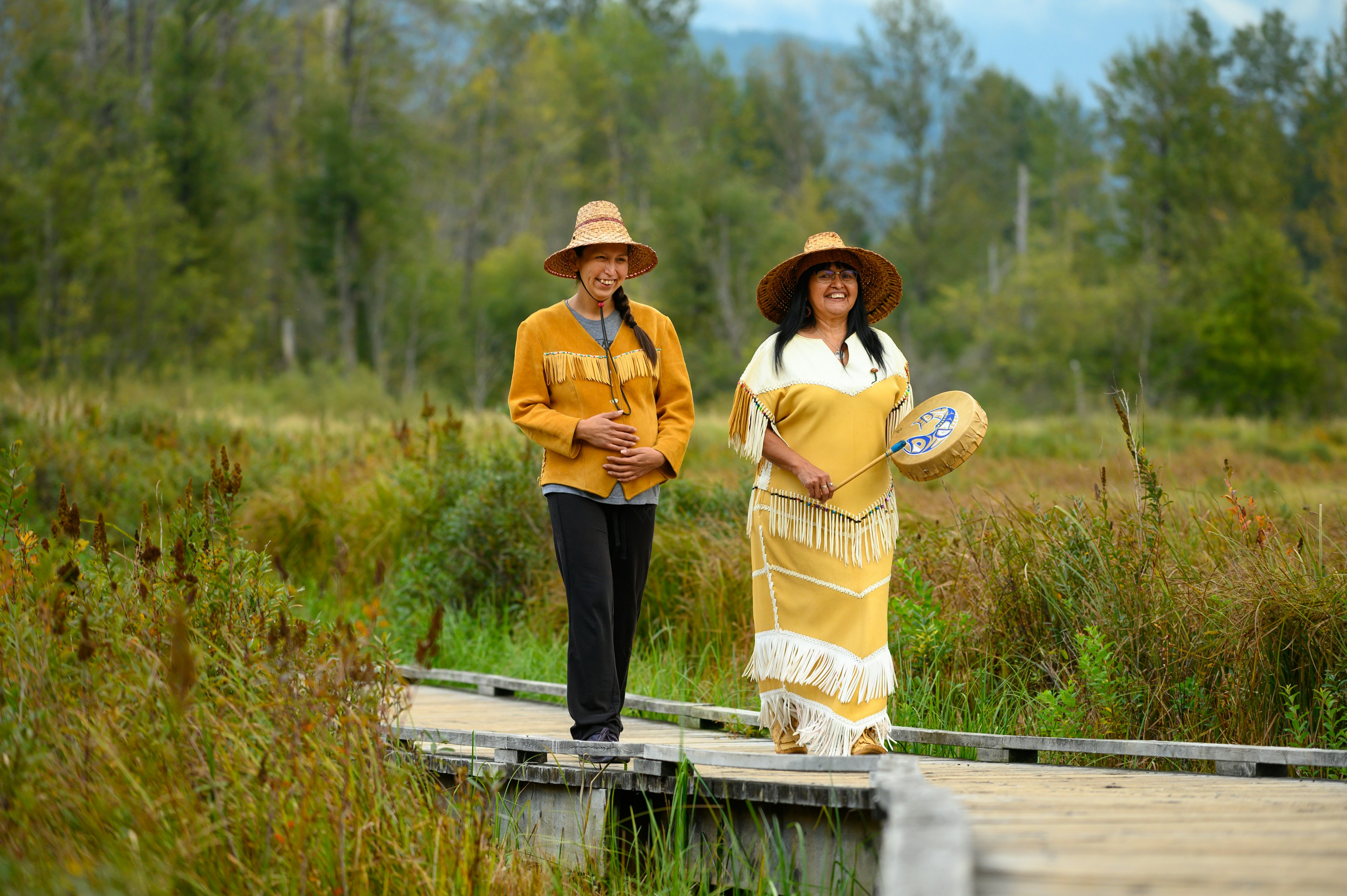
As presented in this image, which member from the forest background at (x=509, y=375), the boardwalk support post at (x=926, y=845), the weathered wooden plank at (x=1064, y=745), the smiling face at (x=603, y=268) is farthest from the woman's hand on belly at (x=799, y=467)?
the boardwalk support post at (x=926, y=845)

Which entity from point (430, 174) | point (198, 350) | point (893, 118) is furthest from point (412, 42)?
point (893, 118)

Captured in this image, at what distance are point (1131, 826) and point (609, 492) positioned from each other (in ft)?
7.82

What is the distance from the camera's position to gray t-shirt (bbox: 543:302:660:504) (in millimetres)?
4945

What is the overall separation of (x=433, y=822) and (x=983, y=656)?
9.55 feet

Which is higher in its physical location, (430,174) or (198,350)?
(430,174)

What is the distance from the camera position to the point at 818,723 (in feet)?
15.4

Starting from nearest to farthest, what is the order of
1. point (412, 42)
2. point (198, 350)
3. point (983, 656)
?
point (983, 656) → point (198, 350) → point (412, 42)

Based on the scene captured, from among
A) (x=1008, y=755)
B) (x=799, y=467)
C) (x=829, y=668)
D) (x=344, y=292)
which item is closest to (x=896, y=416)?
(x=799, y=467)

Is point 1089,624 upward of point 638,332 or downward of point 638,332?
downward

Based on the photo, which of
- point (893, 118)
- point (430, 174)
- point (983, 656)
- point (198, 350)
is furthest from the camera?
point (893, 118)

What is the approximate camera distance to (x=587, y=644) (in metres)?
4.90

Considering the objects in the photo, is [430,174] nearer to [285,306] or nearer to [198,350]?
[285,306]

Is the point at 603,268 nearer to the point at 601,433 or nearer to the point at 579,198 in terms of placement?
the point at 601,433

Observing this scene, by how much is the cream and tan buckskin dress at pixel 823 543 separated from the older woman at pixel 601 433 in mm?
394
